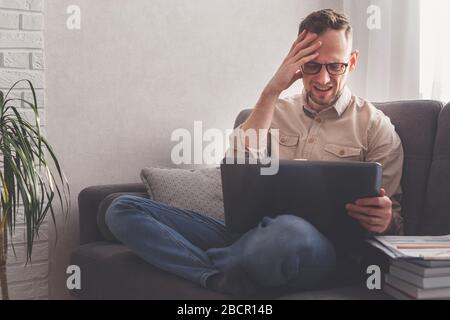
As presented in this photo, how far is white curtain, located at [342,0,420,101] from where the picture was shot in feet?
8.15

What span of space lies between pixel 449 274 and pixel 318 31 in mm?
893

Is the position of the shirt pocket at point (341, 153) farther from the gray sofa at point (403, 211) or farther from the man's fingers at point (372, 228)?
the man's fingers at point (372, 228)

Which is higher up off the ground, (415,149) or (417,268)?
(415,149)

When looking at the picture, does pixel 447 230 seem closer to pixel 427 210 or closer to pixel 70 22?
pixel 427 210

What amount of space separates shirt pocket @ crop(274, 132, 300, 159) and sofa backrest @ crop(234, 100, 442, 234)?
0.32 metres

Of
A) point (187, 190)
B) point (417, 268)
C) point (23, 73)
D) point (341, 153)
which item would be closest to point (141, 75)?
point (23, 73)

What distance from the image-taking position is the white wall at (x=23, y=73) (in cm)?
208

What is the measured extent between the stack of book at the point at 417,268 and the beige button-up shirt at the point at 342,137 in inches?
11.6

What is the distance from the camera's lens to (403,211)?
179 centimetres

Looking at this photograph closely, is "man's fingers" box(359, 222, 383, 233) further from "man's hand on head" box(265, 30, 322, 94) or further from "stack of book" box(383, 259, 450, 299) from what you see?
"man's hand on head" box(265, 30, 322, 94)

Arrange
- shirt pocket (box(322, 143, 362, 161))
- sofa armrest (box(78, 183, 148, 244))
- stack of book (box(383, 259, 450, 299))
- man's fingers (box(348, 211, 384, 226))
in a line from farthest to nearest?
sofa armrest (box(78, 183, 148, 244)), shirt pocket (box(322, 143, 362, 161)), man's fingers (box(348, 211, 384, 226)), stack of book (box(383, 259, 450, 299))

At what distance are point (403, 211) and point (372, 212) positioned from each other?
51 cm

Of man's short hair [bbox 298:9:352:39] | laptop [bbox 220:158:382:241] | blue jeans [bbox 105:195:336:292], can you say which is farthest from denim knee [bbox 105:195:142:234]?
man's short hair [bbox 298:9:352:39]

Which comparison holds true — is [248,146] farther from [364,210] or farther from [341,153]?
[364,210]
